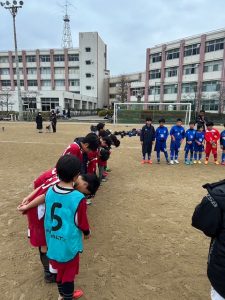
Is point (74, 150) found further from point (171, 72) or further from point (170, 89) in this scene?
point (171, 72)

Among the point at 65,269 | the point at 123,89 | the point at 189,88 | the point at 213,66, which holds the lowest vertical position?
the point at 65,269

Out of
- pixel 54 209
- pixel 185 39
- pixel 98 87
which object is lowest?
pixel 54 209

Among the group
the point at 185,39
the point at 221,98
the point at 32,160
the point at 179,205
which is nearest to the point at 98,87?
the point at 185,39

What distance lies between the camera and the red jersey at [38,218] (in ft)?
7.88

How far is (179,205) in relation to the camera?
5.11 meters

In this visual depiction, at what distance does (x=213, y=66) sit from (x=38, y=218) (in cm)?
4641

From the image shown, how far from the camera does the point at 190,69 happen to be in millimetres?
46031

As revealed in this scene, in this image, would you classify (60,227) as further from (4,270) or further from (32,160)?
(32,160)

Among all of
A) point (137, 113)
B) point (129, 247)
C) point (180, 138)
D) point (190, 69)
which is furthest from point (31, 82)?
point (129, 247)

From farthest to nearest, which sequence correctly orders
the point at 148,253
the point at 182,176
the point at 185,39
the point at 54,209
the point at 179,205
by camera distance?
the point at 185,39
the point at 182,176
the point at 179,205
the point at 148,253
the point at 54,209

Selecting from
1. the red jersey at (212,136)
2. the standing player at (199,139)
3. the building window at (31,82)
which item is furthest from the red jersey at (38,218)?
the building window at (31,82)

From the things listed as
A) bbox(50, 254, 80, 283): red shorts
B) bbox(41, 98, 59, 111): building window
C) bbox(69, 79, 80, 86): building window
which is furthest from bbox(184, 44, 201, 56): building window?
bbox(50, 254, 80, 283): red shorts

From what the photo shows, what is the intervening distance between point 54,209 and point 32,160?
7.92 metres

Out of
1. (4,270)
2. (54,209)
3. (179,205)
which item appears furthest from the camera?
(179,205)
